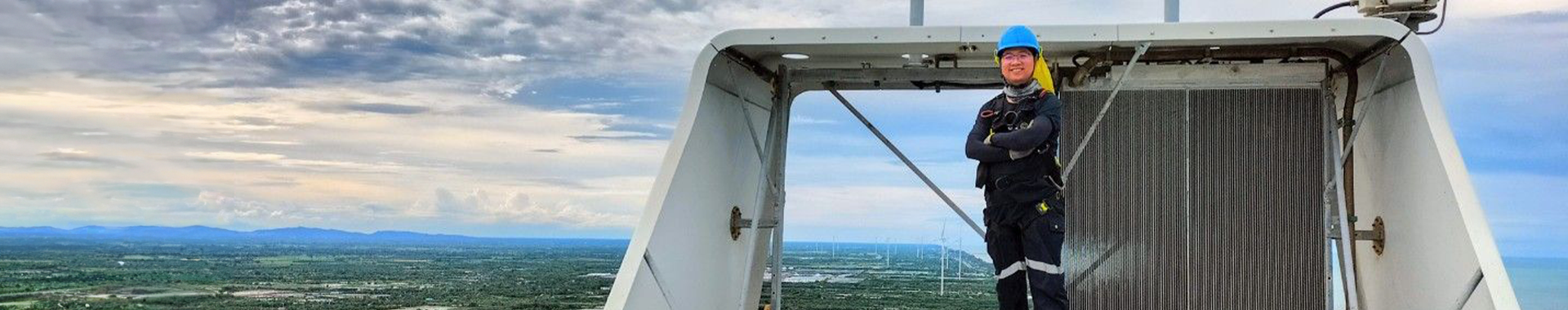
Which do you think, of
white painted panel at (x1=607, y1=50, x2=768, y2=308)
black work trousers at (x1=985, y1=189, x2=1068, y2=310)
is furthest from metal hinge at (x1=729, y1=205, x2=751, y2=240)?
black work trousers at (x1=985, y1=189, x2=1068, y2=310)

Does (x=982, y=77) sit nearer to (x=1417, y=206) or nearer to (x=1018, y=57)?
(x=1018, y=57)

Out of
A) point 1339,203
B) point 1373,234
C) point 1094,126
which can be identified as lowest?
point 1373,234

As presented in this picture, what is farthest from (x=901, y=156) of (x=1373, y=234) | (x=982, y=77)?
(x=1373, y=234)

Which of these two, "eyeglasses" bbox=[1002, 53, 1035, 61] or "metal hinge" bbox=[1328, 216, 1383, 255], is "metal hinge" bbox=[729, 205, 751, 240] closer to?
"eyeglasses" bbox=[1002, 53, 1035, 61]

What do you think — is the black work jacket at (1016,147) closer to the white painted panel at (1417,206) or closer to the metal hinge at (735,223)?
the white painted panel at (1417,206)

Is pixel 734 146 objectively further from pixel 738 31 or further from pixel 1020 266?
pixel 1020 266

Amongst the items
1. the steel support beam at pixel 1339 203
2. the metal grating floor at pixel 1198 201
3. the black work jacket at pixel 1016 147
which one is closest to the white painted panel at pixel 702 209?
the black work jacket at pixel 1016 147
